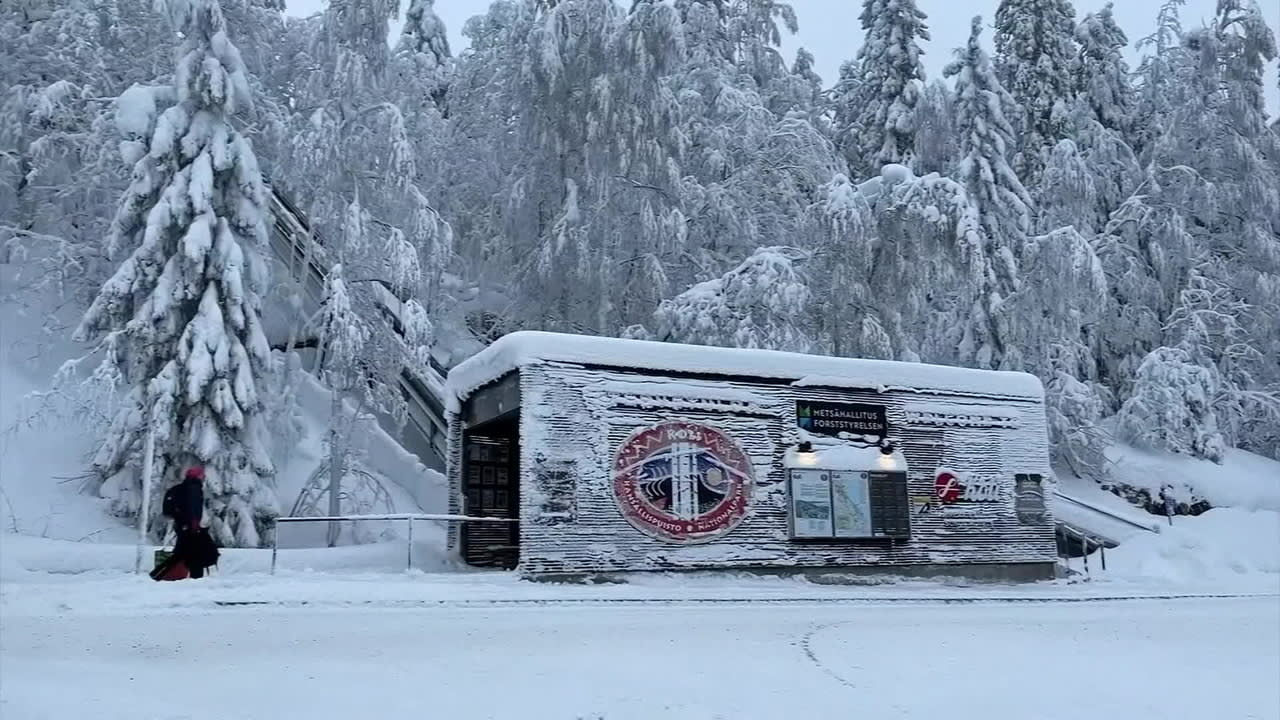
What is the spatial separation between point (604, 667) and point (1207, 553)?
1583cm

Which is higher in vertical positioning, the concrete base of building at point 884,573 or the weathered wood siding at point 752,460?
the weathered wood siding at point 752,460

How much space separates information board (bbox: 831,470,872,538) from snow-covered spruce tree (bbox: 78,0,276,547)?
413 inches

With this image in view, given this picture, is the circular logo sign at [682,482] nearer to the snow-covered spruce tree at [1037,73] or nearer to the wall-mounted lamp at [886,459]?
the wall-mounted lamp at [886,459]

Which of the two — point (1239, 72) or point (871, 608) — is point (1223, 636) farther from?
point (1239, 72)

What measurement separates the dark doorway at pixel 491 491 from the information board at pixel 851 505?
207 inches

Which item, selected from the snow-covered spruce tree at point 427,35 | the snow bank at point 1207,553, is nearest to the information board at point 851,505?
the snow bank at point 1207,553

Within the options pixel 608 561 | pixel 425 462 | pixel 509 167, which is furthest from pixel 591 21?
pixel 608 561

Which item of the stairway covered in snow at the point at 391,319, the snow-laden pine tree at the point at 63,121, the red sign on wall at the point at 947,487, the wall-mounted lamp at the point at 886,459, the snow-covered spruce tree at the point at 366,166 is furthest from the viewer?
the snow-laden pine tree at the point at 63,121

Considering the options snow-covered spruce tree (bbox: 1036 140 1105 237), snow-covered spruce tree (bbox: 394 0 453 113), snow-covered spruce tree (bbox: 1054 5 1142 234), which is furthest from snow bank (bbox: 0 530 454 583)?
snow-covered spruce tree (bbox: 394 0 453 113)

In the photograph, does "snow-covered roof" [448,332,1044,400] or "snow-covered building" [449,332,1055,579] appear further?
"snow-covered roof" [448,332,1044,400]

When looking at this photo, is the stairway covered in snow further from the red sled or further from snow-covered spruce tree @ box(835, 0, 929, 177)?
snow-covered spruce tree @ box(835, 0, 929, 177)

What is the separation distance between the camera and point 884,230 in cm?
2500

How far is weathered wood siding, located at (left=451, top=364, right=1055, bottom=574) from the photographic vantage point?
49.8 ft

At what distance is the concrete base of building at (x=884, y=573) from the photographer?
49.6 feet
